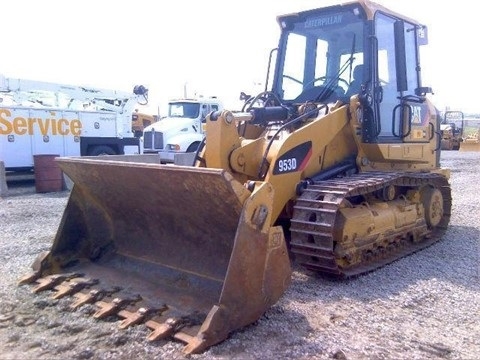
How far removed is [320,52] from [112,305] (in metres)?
4.38

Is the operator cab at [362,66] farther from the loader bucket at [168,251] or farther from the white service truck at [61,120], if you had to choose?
the white service truck at [61,120]

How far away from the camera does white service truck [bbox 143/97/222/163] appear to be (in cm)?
1630

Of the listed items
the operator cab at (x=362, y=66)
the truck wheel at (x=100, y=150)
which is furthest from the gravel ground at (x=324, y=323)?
the truck wheel at (x=100, y=150)

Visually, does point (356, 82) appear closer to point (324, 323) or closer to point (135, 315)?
point (324, 323)

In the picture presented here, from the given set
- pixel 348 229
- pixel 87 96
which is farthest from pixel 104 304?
pixel 87 96

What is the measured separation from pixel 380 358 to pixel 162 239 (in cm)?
246

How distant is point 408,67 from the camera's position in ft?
24.0

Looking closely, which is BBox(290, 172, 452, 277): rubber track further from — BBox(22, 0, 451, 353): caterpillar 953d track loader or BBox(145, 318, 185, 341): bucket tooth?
BBox(145, 318, 185, 341): bucket tooth

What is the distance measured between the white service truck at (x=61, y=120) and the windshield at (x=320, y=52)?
31.8 ft

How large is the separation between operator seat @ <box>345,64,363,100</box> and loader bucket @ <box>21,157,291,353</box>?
2830mm

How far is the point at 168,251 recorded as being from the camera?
17.0ft

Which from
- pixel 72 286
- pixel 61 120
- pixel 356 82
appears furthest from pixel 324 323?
pixel 61 120

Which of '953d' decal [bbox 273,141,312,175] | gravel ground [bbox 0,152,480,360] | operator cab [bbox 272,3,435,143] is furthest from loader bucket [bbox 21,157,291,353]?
operator cab [bbox 272,3,435,143]

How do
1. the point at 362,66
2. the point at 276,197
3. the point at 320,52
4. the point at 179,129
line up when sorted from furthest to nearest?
the point at 179,129 < the point at 320,52 < the point at 362,66 < the point at 276,197
